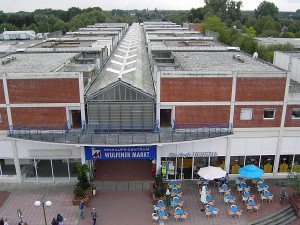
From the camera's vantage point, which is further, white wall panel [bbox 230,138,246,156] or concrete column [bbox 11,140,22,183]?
white wall panel [bbox 230,138,246,156]

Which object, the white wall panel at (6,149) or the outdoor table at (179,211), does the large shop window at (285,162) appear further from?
the white wall panel at (6,149)

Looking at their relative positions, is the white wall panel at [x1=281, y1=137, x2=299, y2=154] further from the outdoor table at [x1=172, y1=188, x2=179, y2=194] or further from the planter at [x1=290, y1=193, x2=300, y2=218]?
the outdoor table at [x1=172, y1=188, x2=179, y2=194]

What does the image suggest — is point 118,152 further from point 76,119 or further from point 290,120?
point 290,120

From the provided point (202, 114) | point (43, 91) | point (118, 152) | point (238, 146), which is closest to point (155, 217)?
point (118, 152)

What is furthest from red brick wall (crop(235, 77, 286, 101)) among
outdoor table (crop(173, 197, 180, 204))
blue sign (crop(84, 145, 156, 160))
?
outdoor table (crop(173, 197, 180, 204))

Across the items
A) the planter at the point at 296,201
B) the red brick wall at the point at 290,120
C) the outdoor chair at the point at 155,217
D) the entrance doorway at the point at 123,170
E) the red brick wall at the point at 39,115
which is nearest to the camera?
the outdoor chair at the point at 155,217

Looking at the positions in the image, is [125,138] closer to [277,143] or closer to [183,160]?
[183,160]

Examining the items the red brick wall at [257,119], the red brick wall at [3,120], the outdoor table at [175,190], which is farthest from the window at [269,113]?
the red brick wall at [3,120]
